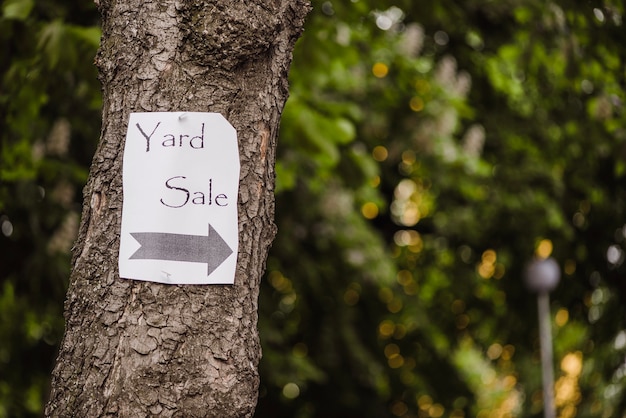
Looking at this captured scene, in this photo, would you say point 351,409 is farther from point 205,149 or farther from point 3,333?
point 205,149

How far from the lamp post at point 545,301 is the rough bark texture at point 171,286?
4626 mm

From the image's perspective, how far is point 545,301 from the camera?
21.2 ft

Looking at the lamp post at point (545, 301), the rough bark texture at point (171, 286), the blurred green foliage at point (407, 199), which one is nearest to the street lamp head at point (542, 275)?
the lamp post at point (545, 301)

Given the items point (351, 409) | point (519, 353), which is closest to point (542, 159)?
point (519, 353)

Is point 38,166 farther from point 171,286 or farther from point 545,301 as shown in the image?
point 545,301

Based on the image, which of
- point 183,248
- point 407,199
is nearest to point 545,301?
point 407,199

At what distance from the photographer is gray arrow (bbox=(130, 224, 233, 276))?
1.41 m

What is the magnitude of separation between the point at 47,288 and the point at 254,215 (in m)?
2.67

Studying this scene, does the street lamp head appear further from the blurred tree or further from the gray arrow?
the gray arrow

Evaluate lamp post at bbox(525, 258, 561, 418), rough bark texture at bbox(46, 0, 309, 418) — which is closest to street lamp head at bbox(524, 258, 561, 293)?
lamp post at bbox(525, 258, 561, 418)

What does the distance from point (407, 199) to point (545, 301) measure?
178 cm

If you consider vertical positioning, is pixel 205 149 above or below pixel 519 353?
above

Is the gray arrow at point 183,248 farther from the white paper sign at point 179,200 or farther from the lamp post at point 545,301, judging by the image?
the lamp post at point 545,301

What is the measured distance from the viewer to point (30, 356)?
4.59 metres
